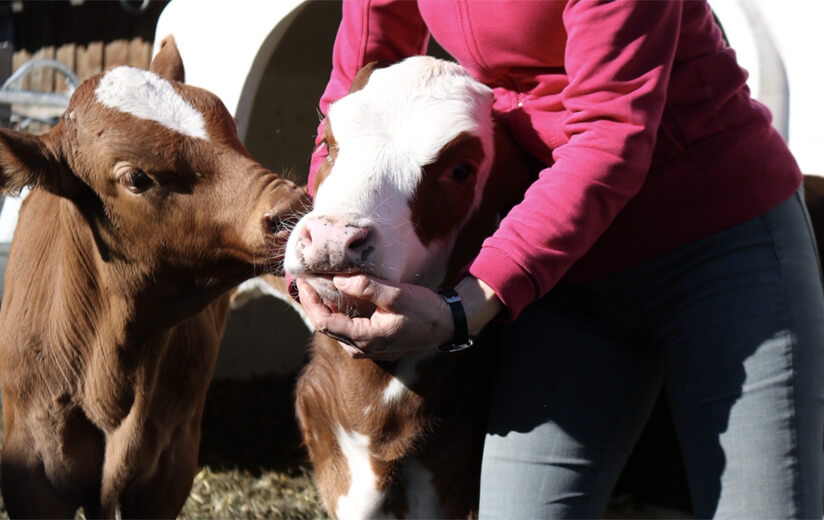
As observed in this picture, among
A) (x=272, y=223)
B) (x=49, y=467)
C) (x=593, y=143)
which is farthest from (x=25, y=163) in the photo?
(x=593, y=143)

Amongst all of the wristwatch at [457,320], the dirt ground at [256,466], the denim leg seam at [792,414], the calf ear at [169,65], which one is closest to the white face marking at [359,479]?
the wristwatch at [457,320]

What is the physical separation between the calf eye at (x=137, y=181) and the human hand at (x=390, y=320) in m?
1.18

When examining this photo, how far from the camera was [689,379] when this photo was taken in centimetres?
177

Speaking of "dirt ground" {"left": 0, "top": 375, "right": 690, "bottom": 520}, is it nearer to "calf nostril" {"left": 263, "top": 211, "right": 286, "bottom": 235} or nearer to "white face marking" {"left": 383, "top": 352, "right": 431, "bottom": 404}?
"calf nostril" {"left": 263, "top": 211, "right": 286, "bottom": 235}

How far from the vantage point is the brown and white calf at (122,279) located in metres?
2.53

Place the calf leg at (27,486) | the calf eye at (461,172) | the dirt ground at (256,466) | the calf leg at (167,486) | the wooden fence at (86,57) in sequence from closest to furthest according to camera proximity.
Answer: the calf eye at (461,172), the calf leg at (27,486), the calf leg at (167,486), the dirt ground at (256,466), the wooden fence at (86,57)

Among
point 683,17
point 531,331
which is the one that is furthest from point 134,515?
point 683,17

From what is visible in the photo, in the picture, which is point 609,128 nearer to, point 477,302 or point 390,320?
point 477,302

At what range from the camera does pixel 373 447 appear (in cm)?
204

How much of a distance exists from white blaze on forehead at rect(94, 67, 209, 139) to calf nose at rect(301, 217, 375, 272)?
44.2 inches

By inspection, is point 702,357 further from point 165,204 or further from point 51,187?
point 51,187

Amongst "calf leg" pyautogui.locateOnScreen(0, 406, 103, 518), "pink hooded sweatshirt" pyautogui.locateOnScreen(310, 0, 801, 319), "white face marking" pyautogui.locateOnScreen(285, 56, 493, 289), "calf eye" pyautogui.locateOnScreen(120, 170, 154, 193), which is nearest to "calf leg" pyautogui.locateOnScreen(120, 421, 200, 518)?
"calf leg" pyautogui.locateOnScreen(0, 406, 103, 518)

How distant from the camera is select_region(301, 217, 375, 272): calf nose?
153 cm

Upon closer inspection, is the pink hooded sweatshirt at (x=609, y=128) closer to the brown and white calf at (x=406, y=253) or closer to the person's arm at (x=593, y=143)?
the person's arm at (x=593, y=143)
